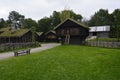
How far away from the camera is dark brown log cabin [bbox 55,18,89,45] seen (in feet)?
144

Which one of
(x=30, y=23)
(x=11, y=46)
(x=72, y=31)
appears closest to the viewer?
(x=11, y=46)

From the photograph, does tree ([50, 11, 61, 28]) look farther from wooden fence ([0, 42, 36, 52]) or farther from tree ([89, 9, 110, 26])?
wooden fence ([0, 42, 36, 52])

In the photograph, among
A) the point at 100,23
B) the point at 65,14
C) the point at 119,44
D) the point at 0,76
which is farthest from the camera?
the point at 100,23

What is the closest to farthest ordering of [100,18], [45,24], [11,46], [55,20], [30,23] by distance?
[11,46]
[45,24]
[55,20]
[30,23]
[100,18]

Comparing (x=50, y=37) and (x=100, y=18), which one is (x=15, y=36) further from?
(x=100, y=18)

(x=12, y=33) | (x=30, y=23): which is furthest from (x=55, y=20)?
(x=12, y=33)

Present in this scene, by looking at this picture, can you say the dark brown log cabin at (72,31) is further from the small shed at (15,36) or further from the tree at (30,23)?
the tree at (30,23)

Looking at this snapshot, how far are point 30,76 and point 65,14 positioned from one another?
66.5 m

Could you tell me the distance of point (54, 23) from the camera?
81.3m

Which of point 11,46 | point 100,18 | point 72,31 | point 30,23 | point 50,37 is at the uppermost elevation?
point 100,18

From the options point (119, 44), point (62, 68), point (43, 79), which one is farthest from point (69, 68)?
point (119, 44)

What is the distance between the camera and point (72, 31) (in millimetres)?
44875

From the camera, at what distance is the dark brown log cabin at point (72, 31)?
43938 millimetres

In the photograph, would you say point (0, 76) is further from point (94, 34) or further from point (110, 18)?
point (110, 18)
